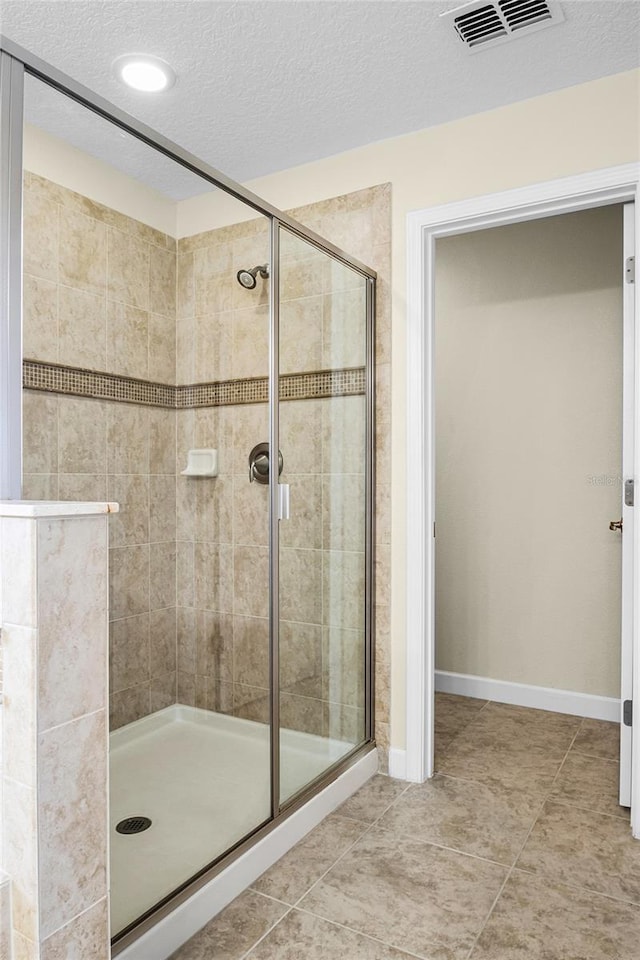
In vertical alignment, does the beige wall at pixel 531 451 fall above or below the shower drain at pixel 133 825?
above

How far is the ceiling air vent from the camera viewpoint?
1.86 meters

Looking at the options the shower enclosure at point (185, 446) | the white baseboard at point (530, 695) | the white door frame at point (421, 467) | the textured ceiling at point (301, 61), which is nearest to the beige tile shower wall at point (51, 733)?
the shower enclosure at point (185, 446)

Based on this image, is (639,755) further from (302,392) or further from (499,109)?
(499,109)

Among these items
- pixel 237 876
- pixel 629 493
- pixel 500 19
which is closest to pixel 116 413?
pixel 237 876

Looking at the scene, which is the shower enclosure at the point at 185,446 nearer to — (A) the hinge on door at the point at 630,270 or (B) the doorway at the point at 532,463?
(A) the hinge on door at the point at 630,270

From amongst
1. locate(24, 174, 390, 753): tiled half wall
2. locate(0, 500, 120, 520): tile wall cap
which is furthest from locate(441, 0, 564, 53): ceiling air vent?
locate(0, 500, 120, 520): tile wall cap

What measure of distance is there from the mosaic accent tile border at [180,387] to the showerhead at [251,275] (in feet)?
0.93

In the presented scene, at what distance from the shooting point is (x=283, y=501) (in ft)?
7.11

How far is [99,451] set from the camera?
1.54 metres

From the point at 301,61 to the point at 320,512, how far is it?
1.50 m

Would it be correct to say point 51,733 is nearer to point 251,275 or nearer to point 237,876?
point 237,876

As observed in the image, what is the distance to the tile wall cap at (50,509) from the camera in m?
1.11

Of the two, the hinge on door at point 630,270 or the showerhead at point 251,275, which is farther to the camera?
the hinge on door at point 630,270

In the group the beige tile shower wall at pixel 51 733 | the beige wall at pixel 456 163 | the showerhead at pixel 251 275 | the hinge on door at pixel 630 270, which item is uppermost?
the beige wall at pixel 456 163
